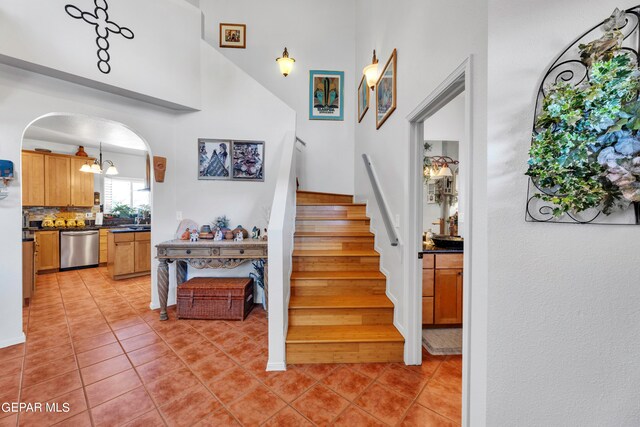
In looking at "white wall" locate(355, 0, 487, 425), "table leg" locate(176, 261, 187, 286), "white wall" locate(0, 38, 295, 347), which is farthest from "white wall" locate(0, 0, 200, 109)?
"white wall" locate(355, 0, 487, 425)

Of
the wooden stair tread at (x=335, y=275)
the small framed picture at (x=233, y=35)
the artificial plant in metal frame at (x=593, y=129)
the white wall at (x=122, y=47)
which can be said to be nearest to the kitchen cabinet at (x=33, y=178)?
the white wall at (x=122, y=47)

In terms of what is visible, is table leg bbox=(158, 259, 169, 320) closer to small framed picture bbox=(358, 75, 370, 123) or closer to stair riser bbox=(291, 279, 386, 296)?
stair riser bbox=(291, 279, 386, 296)

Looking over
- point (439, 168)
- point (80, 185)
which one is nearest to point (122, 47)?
point (80, 185)

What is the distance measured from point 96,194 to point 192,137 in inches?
172

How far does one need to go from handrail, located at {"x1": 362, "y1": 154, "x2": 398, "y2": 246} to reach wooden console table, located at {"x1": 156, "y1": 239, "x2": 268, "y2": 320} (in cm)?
147

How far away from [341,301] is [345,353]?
1.54ft

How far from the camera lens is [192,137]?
11.4ft

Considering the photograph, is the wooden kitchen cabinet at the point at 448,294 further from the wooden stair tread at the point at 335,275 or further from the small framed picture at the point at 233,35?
the small framed picture at the point at 233,35

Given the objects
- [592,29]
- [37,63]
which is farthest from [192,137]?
[592,29]

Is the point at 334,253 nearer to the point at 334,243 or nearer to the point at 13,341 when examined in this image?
the point at 334,243

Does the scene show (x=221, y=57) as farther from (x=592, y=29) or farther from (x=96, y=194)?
(x=96, y=194)

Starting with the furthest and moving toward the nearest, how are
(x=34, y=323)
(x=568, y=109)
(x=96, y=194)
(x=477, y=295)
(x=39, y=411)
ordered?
(x=96, y=194), (x=34, y=323), (x=39, y=411), (x=477, y=295), (x=568, y=109)

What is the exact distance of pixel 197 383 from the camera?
1.85m

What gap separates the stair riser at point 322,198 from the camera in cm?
415
